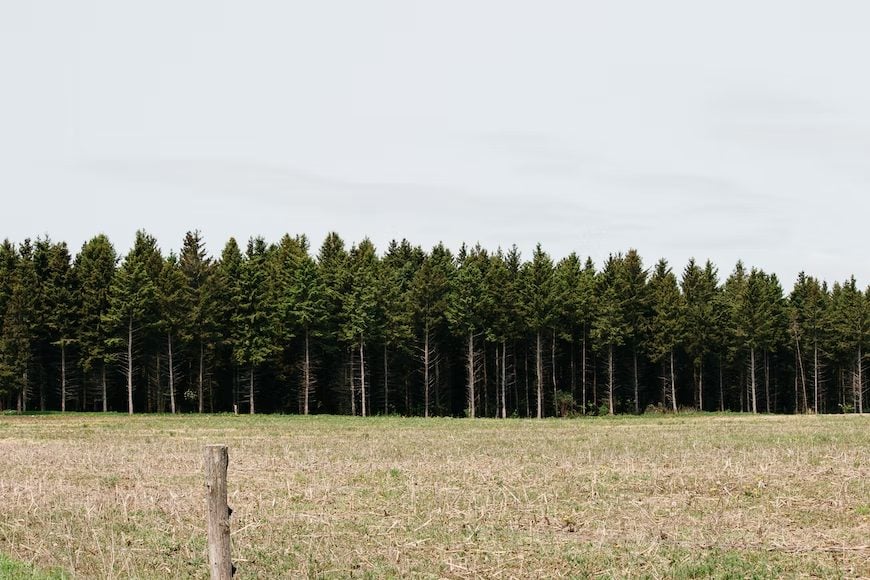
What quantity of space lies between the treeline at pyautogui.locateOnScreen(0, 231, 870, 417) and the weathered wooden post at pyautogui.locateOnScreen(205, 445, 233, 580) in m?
81.8

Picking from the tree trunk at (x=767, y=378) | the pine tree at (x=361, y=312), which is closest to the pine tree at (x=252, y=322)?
the pine tree at (x=361, y=312)

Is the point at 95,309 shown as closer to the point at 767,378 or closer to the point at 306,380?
the point at 306,380

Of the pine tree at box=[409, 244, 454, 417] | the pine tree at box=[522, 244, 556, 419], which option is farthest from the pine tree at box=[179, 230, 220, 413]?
the pine tree at box=[522, 244, 556, 419]

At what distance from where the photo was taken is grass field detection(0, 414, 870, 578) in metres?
14.6

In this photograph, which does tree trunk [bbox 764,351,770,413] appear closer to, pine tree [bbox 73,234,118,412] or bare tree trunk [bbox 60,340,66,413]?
pine tree [bbox 73,234,118,412]

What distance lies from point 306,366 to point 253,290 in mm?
10127

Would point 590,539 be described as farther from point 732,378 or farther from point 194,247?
point 732,378

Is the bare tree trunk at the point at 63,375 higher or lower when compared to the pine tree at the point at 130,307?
lower

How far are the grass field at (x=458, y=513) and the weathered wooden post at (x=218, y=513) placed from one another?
11.4ft

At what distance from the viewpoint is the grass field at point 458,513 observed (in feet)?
48.0

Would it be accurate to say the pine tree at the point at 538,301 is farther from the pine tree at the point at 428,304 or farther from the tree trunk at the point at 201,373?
the tree trunk at the point at 201,373

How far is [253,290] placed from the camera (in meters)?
95.4

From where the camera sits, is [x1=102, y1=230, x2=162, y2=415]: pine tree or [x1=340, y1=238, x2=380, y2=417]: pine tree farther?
[x1=340, y1=238, x2=380, y2=417]: pine tree

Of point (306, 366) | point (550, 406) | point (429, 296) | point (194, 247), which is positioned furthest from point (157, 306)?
point (550, 406)
